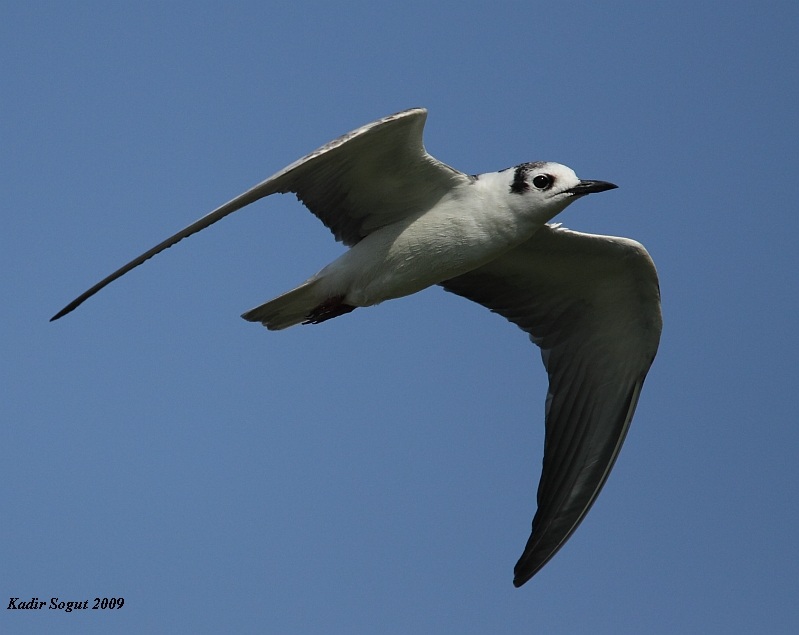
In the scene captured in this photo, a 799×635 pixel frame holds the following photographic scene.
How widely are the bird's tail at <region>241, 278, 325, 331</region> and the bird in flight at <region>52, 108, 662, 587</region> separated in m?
0.01

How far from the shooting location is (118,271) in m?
7.68

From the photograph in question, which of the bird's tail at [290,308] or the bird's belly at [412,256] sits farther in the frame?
the bird's tail at [290,308]

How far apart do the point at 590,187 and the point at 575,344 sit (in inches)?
99.2

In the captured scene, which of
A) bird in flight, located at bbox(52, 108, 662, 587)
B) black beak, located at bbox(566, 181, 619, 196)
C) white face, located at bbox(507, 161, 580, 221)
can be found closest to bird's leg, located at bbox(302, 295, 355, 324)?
bird in flight, located at bbox(52, 108, 662, 587)

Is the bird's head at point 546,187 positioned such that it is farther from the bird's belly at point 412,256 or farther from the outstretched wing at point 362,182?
the outstretched wing at point 362,182

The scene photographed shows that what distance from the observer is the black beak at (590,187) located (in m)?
8.69

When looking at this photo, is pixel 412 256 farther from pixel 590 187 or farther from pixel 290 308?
pixel 590 187

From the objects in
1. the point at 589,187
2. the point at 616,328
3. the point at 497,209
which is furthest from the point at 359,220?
the point at 616,328

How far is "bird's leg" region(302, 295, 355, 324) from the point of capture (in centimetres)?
951

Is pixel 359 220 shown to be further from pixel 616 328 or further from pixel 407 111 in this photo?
pixel 616 328

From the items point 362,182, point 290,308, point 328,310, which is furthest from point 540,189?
point 290,308

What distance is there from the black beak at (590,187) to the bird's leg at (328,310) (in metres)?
2.05

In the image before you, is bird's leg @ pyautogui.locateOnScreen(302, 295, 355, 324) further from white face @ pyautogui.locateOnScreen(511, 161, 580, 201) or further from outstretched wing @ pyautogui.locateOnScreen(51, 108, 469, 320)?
white face @ pyautogui.locateOnScreen(511, 161, 580, 201)

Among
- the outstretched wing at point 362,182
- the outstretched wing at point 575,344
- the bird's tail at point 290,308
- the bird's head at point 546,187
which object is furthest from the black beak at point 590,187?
the bird's tail at point 290,308
